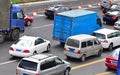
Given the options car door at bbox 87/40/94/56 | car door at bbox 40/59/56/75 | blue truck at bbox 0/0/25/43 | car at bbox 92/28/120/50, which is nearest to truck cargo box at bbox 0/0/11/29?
blue truck at bbox 0/0/25/43

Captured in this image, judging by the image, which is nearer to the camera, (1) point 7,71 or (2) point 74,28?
(1) point 7,71

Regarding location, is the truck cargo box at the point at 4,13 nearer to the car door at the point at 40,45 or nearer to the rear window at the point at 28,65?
the car door at the point at 40,45

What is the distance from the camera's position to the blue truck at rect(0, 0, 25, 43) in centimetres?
3275

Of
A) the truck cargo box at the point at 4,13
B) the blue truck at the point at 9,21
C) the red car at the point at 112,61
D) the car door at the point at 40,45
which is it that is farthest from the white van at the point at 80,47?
the truck cargo box at the point at 4,13

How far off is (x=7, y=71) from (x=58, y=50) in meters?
6.89

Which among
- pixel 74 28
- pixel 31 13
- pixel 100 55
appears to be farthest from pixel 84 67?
pixel 31 13

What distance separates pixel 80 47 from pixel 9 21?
8275 mm

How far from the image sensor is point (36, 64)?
2091 centimetres

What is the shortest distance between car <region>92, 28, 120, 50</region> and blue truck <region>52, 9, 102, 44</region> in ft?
3.56

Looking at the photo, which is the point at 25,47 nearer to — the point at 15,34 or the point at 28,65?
the point at 28,65

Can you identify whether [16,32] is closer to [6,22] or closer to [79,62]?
[6,22]

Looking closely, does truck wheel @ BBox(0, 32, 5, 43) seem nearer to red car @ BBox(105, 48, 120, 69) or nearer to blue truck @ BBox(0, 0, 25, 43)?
blue truck @ BBox(0, 0, 25, 43)

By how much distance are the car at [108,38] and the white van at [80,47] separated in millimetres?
2687

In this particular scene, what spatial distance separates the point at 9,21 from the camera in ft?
109
